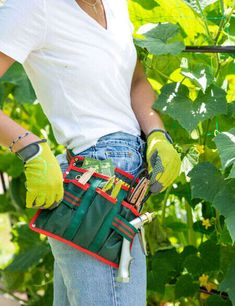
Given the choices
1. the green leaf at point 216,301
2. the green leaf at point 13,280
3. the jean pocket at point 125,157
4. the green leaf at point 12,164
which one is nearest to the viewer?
the jean pocket at point 125,157

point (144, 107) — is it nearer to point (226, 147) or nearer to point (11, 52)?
point (226, 147)

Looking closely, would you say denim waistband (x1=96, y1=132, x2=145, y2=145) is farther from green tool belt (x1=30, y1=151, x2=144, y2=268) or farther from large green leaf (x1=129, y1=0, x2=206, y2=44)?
large green leaf (x1=129, y1=0, x2=206, y2=44)

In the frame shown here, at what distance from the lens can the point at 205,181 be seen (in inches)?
86.4

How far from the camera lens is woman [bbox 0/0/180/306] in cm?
175

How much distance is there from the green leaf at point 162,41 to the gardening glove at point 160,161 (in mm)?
305

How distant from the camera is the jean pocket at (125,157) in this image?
1.86 meters

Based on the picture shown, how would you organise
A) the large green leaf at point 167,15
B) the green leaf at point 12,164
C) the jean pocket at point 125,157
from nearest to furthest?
1. the jean pocket at point 125,157
2. the large green leaf at point 167,15
3. the green leaf at point 12,164

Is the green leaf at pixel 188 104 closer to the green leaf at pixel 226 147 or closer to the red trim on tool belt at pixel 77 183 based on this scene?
the green leaf at pixel 226 147

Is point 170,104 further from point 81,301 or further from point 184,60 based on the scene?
point 81,301

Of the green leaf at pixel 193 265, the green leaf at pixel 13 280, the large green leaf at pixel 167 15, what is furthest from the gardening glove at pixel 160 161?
the green leaf at pixel 13 280

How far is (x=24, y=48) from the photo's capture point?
1751 mm

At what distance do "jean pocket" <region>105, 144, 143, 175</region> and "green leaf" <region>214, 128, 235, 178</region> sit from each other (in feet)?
0.72

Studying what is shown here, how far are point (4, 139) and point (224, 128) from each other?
37.5 inches

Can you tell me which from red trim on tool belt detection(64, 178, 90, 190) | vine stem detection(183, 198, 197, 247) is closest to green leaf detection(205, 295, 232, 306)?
vine stem detection(183, 198, 197, 247)
